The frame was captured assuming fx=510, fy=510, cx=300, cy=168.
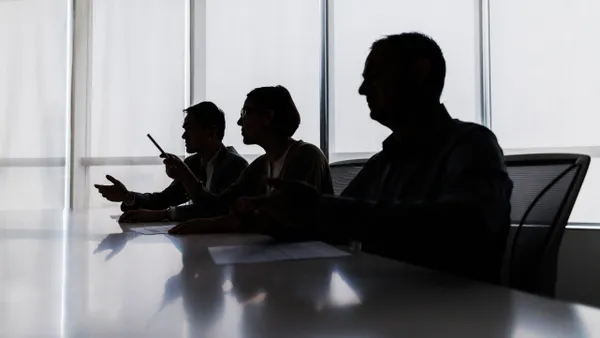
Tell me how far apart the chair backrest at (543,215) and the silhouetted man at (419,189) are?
14 cm

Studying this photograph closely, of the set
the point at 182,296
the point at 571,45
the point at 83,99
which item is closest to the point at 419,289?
the point at 182,296

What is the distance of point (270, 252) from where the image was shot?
1158mm

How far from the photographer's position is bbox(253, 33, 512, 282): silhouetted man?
1.02 m

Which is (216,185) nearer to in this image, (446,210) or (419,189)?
(419,189)

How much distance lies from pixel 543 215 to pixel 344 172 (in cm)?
98

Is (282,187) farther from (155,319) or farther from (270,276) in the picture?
(155,319)

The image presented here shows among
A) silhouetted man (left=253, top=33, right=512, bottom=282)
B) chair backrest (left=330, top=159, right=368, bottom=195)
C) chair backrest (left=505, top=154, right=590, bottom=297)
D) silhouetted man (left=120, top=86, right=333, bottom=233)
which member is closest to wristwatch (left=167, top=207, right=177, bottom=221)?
silhouetted man (left=120, top=86, right=333, bottom=233)

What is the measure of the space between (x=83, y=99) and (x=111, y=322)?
439cm

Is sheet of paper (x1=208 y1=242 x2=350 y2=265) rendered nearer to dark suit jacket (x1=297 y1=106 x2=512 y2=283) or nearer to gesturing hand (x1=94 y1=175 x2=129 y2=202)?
dark suit jacket (x1=297 y1=106 x2=512 y2=283)

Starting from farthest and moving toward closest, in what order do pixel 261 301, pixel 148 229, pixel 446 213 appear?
pixel 148 229, pixel 446 213, pixel 261 301

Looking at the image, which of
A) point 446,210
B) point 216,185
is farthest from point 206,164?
point 446,210

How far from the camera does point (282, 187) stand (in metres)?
1.02

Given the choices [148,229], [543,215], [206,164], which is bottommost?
[148,229]

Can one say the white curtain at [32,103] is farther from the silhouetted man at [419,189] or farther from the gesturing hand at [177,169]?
the silhouetted man at [419,189]
